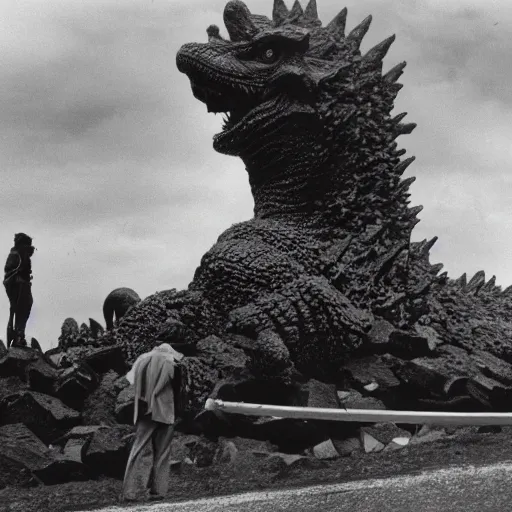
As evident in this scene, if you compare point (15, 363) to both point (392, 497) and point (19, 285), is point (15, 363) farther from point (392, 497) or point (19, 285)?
point (392, 497)

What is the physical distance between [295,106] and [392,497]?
13.3 ft

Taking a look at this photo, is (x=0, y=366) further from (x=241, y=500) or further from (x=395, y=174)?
(x=395, y=174)

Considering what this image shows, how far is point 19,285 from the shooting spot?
9.46 meters

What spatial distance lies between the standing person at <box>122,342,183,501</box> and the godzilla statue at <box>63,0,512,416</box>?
183 centimetres

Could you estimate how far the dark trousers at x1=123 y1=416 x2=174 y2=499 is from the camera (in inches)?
241

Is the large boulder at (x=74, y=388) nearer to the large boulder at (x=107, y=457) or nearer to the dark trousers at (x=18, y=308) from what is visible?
the large boulder at (x=107, y=457)

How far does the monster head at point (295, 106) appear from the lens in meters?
8.74

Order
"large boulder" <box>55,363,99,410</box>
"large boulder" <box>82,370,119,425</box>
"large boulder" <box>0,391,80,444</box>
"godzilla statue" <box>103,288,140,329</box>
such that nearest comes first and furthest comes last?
1. "large boulder" <box>0,391,80,444</box>
2. "large boulder" <box>82,370,119,425</box>
3. "large boulder" <box>55,363,99,410</box>
4. "godzilla statue" <box>103,288,140,329</box>

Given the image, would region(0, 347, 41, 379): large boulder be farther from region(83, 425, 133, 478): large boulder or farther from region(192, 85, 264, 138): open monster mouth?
region(192, 85, 264, 138): open monster mouth


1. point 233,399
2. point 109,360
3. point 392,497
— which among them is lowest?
point 392,497

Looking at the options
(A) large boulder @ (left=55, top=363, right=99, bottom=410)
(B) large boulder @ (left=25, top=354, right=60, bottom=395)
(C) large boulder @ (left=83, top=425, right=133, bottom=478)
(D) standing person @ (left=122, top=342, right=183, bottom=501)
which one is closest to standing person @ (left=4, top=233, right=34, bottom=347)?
(B) large boulder @ (left=25, top=354, right=60, bottom=395)

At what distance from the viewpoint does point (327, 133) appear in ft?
29.2

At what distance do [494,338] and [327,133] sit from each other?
2644 mm

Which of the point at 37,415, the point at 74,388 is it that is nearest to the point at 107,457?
the point at 37,415
